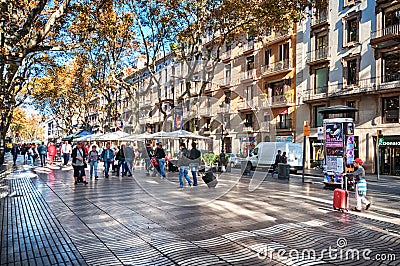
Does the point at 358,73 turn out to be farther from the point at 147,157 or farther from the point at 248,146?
the point at 147,157

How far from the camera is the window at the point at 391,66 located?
22.3 m

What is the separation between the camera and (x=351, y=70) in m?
25.4

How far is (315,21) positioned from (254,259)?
88.7ft

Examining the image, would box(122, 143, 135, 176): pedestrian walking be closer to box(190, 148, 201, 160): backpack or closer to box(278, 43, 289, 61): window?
box(190, 148, 201, 160): backpack

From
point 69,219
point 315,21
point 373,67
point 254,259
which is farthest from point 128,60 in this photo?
point 254,259

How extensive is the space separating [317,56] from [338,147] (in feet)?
55.6

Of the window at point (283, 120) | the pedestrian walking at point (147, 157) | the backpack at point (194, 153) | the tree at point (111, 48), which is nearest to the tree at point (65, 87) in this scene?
the tree at point (111, 48)

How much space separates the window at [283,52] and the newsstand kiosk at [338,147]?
1841 centimetres

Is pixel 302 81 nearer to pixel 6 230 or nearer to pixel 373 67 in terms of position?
pixel 373 67

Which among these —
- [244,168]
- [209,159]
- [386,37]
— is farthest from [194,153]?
[386,37]

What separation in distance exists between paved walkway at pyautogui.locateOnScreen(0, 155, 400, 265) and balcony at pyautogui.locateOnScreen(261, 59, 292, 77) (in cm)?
2129

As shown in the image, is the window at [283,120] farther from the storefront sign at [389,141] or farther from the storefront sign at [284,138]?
the storefront sign at [389,141]

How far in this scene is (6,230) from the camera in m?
6.68

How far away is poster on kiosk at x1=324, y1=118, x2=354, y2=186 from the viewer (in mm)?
12836
